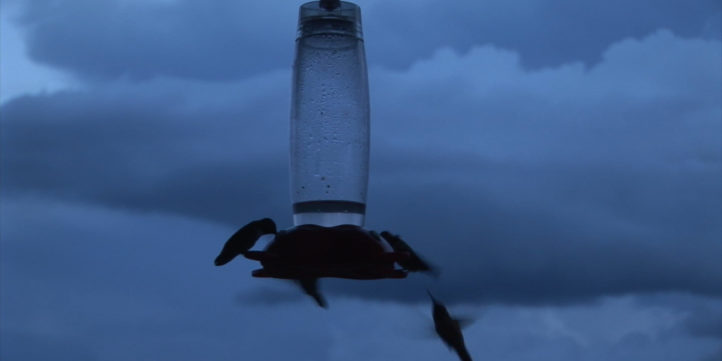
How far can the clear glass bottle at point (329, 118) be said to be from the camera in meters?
8.04

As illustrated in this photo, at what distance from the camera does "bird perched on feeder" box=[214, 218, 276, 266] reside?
260 inches

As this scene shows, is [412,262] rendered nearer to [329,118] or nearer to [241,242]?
[241,242]

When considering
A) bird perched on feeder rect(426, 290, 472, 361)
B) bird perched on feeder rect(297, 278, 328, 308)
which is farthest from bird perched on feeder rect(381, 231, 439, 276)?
bird perched on feeder rect(426, 290, 472, 361)

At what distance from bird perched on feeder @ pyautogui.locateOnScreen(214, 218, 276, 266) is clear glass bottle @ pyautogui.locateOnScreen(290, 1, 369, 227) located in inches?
47.8

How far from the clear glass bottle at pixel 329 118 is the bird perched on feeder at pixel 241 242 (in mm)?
1213

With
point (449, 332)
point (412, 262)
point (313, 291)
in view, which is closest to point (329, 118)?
point (313, 291)

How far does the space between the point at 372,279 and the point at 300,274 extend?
1.78 feet

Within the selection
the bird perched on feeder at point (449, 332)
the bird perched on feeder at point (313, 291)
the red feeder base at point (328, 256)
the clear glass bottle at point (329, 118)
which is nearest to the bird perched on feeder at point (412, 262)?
the red feeder base at point (328, 256)

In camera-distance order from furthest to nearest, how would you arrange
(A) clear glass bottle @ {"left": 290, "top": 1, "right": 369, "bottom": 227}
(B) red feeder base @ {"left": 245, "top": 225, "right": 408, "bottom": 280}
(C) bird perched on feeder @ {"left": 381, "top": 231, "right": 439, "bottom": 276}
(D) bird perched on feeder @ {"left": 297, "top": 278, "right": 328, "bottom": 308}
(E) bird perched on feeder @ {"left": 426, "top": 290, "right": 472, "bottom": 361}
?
(E) bird perched on feeder @ {"left": 426, "top": 290, "right": 472, "bottom": 361} → (A) clear glass bottle @ {"left": 290, "top": 1, "right": 369, "bottom": 227} → (D) bird perched on feeder @ {"left": 297, "top": 278, "right": 328, "bottom": 308} → (C) bird perched on feeder @ {"left": 381, "top": 231, "right": 439, "bottom": 276} → (B) red feeder base @ {"left": 245, "top": 225, "right": 408, "bottom": 280}

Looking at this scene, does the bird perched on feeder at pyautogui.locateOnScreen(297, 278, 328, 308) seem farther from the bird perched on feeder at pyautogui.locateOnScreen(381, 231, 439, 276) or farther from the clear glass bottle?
the bird perched on feeder at pyautogui.locateOnScreen(381, 231, 439, 276)

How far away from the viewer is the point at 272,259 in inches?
265

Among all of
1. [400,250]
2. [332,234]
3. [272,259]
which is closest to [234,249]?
[272,259]

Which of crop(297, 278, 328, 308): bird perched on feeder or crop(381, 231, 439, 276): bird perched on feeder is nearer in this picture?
crop(381, 231, 439, 276): bird perched on feeder

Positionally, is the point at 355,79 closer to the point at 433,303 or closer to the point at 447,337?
the point at 433,303
